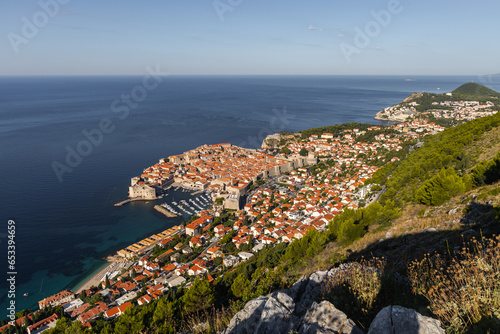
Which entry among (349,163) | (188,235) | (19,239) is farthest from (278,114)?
(19,239)

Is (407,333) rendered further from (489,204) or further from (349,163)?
(349,163)

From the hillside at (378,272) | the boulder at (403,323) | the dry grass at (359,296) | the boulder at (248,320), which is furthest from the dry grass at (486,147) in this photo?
the boulder at (248,320)

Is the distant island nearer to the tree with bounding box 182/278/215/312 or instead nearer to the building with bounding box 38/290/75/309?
the tree with bounding box 182/278/215/312

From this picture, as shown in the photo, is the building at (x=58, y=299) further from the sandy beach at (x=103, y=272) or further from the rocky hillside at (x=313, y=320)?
the rocky hillside at (x=313, y=320)

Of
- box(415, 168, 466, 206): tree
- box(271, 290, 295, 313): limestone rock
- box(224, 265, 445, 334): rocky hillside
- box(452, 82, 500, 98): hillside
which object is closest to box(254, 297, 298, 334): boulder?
box(224, 265, 445, 334): rocky hillside

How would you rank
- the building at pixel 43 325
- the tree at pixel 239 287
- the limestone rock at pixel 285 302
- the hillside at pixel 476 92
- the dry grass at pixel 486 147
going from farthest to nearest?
the hillside at pixel 476 92 < the dry grass at pixel 486 147 < the building at pixel 43 325 < the tree at pixel 239 287 < the limestone rock at pixel 285 302

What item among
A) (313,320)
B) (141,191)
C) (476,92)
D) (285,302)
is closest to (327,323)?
(313,320)

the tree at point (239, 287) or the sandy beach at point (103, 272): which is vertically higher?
the tree at point (239, 287)
